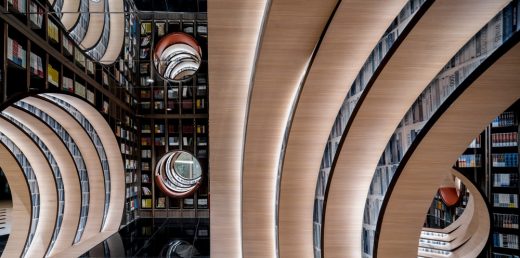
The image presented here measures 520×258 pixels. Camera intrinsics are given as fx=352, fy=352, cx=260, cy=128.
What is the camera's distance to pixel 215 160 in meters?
5.42

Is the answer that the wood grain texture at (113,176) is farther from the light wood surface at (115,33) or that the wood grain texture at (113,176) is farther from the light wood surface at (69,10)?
the light wood surface at (69,10)

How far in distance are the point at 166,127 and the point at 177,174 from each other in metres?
3.61

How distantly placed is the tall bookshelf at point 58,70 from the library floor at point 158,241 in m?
0.90

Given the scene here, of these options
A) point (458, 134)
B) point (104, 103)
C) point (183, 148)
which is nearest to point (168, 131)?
point (183, 148)

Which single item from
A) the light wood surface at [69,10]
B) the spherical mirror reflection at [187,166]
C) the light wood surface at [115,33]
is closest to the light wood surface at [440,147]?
the light wood surface at [69,10]

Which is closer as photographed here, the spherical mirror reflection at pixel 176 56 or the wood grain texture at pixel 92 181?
the wood grain texture at pixel 92 181

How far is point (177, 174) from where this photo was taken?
45.1 ft

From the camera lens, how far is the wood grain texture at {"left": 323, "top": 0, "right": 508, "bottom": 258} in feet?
7.53

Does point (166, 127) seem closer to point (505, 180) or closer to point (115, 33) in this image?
point (115, 33)

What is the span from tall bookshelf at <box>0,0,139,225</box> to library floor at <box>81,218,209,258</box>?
0.90 m

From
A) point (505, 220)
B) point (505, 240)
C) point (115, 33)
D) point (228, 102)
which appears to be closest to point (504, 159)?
point (505, 220)

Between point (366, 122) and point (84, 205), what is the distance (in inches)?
319

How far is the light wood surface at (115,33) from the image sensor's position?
880cm

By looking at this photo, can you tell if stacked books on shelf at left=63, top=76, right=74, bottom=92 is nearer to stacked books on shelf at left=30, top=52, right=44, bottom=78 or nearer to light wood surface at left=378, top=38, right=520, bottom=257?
stacked books on shelf at left=30, top=52, right=44, bottom=78
